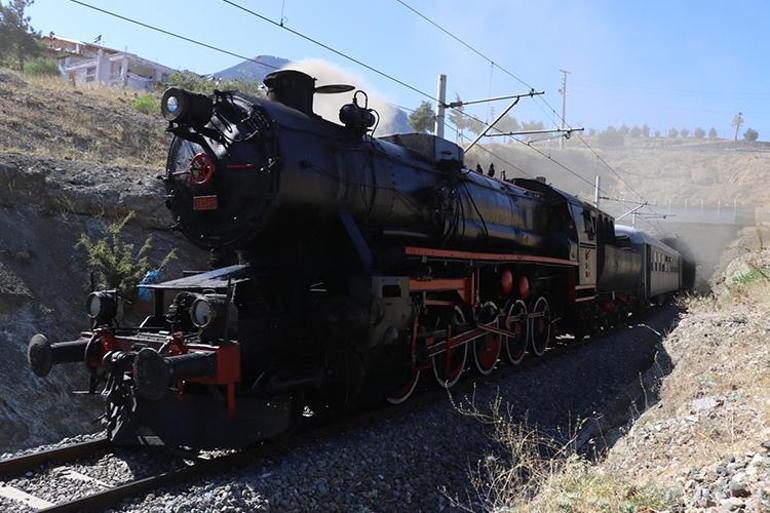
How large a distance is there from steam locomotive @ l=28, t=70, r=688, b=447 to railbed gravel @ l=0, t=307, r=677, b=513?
405 mm

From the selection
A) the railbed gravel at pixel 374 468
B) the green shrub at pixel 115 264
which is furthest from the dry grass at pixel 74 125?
the railbed gravel at pixel 374 468

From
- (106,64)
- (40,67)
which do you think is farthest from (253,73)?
(40,67)

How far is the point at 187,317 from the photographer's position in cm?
613

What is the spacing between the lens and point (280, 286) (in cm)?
651

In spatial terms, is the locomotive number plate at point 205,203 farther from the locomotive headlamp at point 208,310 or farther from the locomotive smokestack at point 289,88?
the locomotive smokestack at point 289,88

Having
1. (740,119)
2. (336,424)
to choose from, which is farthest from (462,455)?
(740,119)

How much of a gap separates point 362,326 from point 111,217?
886 cm

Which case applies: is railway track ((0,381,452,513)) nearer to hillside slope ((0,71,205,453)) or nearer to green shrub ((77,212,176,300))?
hillside slope ((0,71,205,453))

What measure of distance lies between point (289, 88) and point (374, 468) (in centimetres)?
402

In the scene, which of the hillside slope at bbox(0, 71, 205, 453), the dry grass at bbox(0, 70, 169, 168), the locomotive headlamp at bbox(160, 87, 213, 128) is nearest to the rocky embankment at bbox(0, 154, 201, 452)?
the hillside slope at bbox(0, 71, 205, 453)

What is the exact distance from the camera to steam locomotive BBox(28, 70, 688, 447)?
5.45m

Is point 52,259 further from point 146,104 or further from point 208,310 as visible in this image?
point 146,104

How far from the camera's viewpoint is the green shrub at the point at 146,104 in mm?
24641

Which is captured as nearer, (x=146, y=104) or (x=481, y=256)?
(x=481, y=256)
